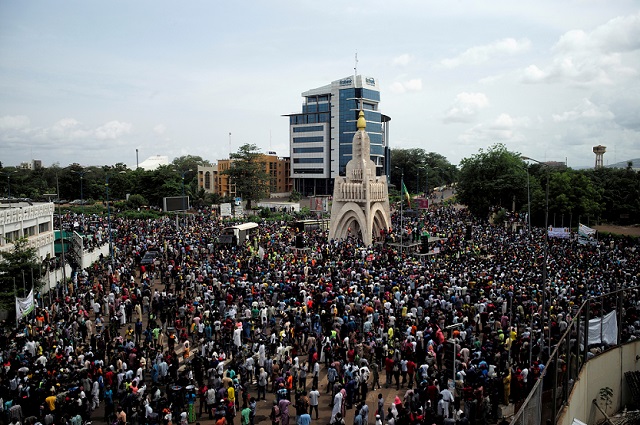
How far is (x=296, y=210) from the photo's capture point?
70.1 metres

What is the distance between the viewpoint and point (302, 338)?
18.2 meters

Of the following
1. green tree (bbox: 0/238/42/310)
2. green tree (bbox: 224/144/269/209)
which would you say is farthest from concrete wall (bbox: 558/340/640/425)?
green tree (bbox: 224/144/269/209)

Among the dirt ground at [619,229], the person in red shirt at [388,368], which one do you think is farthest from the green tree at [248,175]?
the person in red shirt at [388,368]

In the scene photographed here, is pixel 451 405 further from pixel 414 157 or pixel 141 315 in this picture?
pixel 414 157

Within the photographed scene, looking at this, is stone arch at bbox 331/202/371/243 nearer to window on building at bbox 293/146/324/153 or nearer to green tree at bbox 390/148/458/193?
window on building at bbox 293/146/324/153

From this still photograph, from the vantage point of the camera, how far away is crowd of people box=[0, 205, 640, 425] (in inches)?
517

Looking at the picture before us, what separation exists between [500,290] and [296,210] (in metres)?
50.4

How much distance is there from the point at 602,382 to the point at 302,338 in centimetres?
944

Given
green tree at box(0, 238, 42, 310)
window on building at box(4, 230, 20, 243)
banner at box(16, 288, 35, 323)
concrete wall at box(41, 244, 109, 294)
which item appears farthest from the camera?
window on building at box(4, 230, 20, 243)

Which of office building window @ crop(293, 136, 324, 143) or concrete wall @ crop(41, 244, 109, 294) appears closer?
concrete wall @ crop(41, 244, 109, 294)

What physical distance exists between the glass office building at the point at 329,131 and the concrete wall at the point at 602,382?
77898 millimetres

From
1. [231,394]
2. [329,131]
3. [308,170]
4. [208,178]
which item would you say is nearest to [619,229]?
[329,131]

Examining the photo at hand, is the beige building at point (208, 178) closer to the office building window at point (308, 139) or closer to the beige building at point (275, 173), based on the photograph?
the beige building at point (275, 173)

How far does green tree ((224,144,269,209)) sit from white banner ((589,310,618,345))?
212 ft
